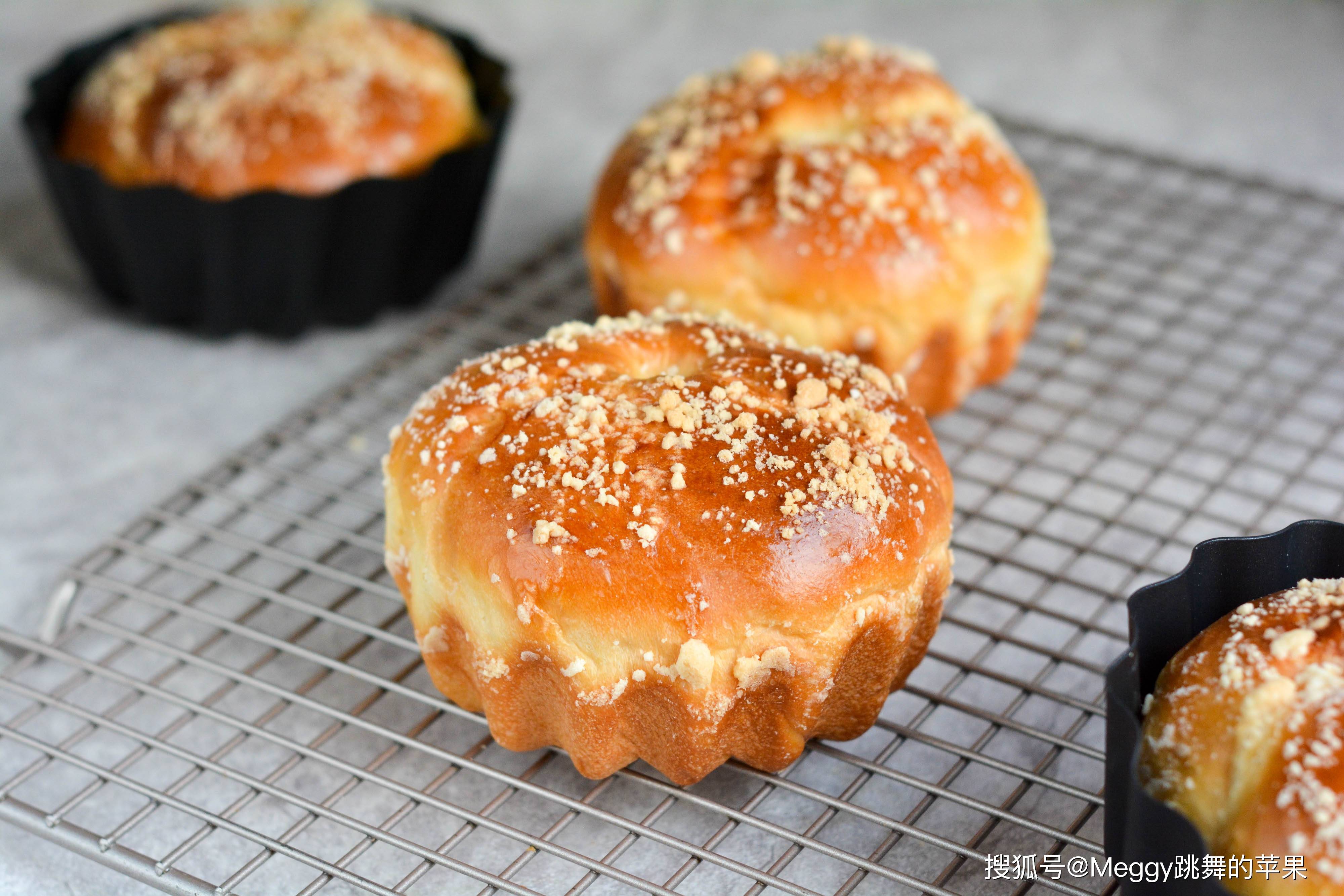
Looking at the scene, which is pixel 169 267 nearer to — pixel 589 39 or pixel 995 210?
pixel 995 210

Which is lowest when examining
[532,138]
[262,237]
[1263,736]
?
[532,138]

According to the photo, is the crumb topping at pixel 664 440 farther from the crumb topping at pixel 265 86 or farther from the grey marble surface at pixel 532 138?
the crumb topping at pixel 265 86

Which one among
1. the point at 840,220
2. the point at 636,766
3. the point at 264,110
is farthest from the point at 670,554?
the point at 264,110

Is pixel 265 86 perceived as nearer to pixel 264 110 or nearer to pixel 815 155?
pixel 264 110

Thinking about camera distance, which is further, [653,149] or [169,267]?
[169,267]

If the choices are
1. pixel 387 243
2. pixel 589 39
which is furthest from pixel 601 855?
pixel 589 39

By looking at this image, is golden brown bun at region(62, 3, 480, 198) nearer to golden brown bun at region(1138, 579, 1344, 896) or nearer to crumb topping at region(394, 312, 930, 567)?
crumb topping at region(394, 312, 930, 567)
